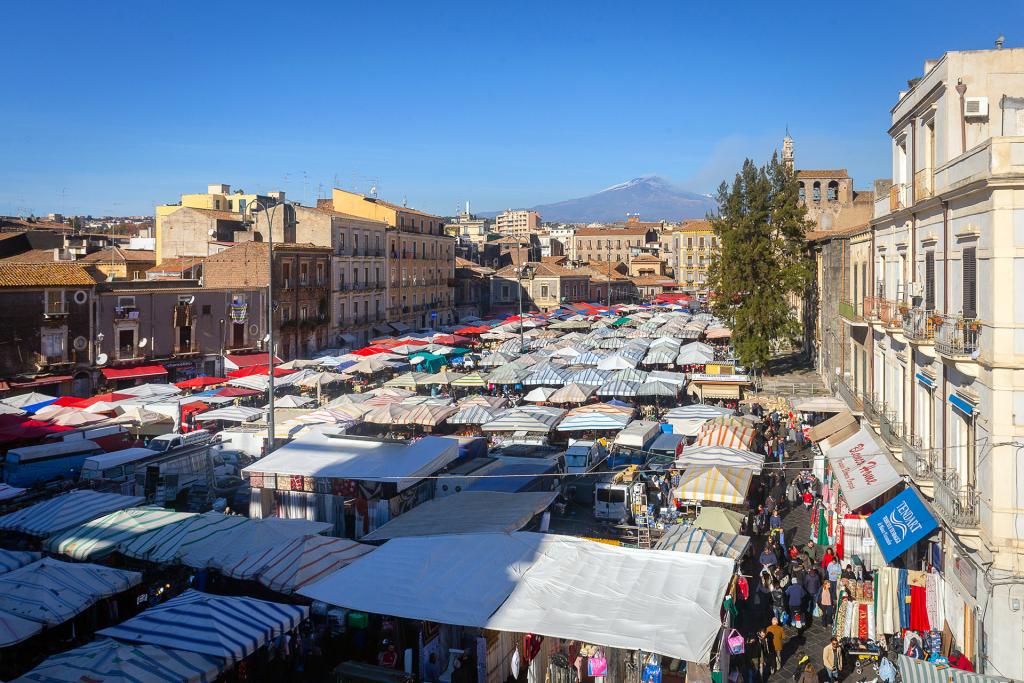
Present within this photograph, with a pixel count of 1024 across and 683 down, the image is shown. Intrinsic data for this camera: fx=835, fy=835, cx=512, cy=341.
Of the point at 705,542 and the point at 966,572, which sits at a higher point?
the point at 966,572

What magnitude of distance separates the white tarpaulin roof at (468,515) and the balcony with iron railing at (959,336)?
7085mm

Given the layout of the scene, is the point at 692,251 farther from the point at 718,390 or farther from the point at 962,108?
the point at 962,108

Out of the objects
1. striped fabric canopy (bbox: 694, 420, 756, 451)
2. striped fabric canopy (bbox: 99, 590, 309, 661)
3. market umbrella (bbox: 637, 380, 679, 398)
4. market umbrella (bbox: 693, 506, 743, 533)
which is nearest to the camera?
striped fabric canopy (bbox: 99, 590, 309, 661)

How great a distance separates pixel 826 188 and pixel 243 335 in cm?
4159

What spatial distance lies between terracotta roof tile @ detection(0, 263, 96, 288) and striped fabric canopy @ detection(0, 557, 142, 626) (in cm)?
2360

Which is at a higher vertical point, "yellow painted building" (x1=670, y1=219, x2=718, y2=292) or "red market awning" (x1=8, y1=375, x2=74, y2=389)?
"yellow painted building" (x1=670, y1=219, x2=718, y2=292)

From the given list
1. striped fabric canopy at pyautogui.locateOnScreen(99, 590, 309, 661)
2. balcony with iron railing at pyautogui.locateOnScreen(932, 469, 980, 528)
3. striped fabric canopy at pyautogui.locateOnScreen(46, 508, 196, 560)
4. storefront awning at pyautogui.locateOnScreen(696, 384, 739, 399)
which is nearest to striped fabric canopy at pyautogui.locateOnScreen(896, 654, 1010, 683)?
balcony with iron railing at pyautogui.locateOnScreen(932, 469, 980, 528)

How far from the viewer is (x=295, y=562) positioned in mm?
12688

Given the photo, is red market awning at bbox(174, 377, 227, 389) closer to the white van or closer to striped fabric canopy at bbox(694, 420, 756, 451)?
the white van

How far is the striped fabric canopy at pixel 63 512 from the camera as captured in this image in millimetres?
15000

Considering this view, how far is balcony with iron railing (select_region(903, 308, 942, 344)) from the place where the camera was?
13.1m

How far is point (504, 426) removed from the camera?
24.6m

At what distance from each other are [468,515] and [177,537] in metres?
4.85

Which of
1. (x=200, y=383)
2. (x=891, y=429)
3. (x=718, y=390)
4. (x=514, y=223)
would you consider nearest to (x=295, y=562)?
(x=891, y=429)
